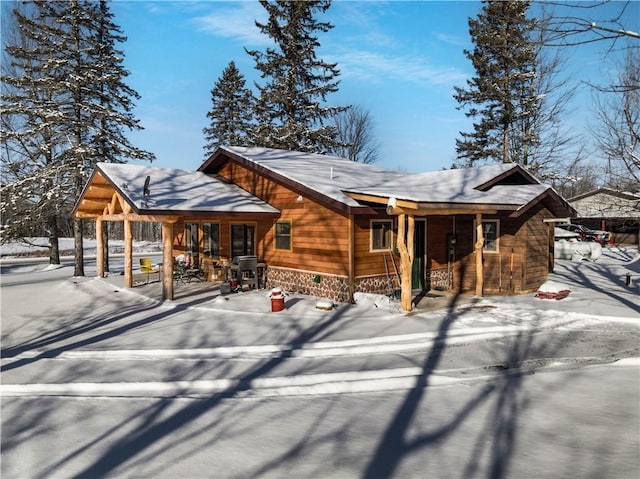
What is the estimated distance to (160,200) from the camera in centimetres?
1207

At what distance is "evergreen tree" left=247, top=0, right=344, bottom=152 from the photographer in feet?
82.4

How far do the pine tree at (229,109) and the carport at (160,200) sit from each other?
18.9 metres

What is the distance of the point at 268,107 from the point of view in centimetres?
2644

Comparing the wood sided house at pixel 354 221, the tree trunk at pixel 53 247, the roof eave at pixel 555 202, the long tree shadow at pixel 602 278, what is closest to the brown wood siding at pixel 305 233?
the wood sided house at pixel 354 221

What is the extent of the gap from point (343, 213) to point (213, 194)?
517 centimetres

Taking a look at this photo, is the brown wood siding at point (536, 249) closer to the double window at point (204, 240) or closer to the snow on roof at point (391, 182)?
the snow on roof at point (391, 182)

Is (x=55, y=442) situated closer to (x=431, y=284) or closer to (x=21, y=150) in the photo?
(x=431, y=284)

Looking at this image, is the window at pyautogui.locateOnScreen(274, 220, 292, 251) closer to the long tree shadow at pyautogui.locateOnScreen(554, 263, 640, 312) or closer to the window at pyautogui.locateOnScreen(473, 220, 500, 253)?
the window at pyautogui.locateOnScreen(473, 220, 500, 253)

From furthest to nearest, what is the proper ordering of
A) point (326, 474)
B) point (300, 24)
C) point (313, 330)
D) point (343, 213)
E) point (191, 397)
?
1. point (300, 24)
2. point (343, 213)
3. point (313, 330)
4. point (191, 397)
5. point (326, 474)

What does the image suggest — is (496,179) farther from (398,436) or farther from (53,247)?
(53,247)

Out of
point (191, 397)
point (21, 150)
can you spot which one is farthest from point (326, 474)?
point (21, 150)

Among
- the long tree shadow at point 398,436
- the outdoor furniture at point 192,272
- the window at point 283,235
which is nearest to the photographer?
the long tree shadow at point 398,436

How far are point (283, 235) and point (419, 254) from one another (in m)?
4.25

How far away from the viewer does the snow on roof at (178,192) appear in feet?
38.6
